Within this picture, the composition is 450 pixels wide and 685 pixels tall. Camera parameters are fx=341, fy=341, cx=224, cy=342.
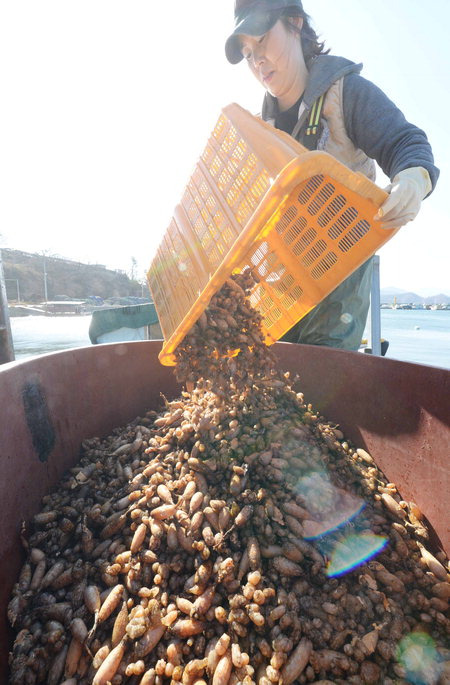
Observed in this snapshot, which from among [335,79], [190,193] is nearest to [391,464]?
[190,193]

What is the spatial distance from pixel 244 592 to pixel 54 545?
957mm

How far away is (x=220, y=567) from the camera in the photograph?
4.89ft

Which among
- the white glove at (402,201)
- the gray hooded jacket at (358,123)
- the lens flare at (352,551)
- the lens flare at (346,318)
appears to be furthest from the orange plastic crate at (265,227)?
the lens flare at (352,551)

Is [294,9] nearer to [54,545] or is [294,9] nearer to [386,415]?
[386,415]

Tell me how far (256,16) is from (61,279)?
6869cm

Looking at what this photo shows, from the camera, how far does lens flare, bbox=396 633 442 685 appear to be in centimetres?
121

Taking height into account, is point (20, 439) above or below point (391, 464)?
above

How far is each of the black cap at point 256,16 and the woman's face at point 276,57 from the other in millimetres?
56

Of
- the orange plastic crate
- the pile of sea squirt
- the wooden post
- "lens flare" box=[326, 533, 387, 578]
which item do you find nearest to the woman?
the orange plastic crate

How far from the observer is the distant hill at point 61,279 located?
183 feet

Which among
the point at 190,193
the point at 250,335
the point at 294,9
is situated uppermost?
the point at 294,9

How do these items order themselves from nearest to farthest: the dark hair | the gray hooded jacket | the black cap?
the gray hooded jacket → the black cap → the dark hair

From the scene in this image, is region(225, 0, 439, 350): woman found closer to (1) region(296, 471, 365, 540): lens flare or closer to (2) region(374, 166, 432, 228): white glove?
(2) region(374, 166, 432, 228): white glove

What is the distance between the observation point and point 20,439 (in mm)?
1668
